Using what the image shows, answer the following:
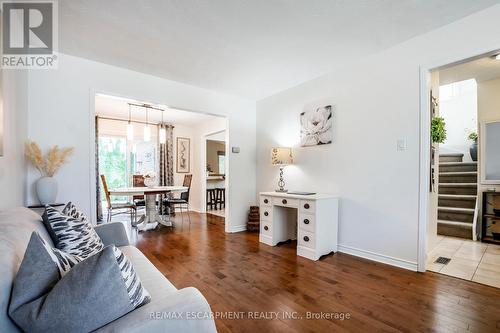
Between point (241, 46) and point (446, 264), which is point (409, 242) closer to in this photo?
point (446, 264)

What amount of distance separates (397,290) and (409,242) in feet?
2.15

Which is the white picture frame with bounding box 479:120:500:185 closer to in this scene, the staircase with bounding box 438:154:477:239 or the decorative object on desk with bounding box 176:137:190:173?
the staircase with bounding box 438:154:477:239

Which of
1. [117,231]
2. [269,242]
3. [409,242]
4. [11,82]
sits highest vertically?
[11,82]

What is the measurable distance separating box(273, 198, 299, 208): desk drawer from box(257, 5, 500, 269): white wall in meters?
0.54

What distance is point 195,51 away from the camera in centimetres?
265

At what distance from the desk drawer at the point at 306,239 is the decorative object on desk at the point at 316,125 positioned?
1.27 m

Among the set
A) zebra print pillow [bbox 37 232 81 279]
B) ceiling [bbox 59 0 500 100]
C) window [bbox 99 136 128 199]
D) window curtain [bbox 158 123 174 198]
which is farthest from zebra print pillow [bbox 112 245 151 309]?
window [bbox 99 136 128 199]

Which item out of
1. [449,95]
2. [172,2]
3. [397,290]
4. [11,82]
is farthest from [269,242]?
[449,95]

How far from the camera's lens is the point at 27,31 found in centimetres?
210

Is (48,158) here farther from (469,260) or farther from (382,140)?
(469,260)

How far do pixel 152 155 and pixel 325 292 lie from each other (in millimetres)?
5506

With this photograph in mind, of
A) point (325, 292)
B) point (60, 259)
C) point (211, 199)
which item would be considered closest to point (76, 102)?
point (60, 259)

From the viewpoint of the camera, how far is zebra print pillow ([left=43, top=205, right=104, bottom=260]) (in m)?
1.32

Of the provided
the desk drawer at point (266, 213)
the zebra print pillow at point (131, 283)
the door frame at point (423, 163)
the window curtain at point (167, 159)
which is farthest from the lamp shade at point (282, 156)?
the window curtain at point (167, 159)
